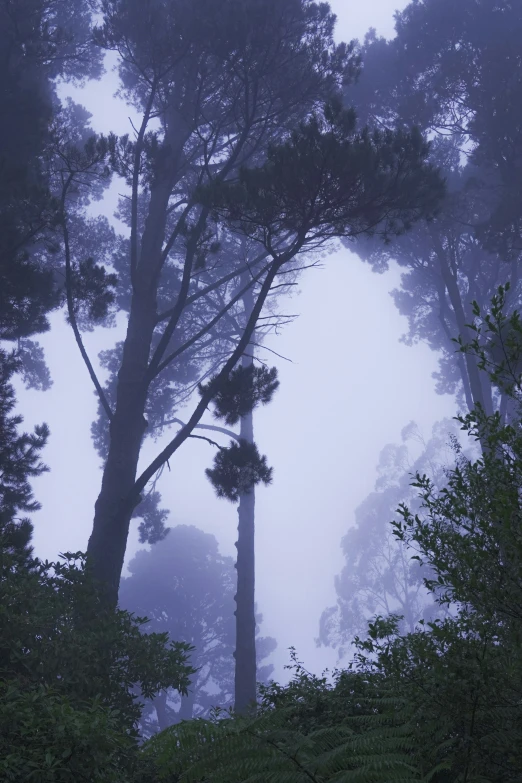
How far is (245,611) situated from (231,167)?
991 centimetres

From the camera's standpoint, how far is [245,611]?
15891 mm

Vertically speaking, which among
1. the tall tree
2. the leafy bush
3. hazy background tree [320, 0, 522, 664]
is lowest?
the leafy bush

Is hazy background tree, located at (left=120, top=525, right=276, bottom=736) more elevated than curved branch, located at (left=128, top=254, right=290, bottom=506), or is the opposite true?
hazy background tree, located at (left=120, top=525, right=276, bottom=736)

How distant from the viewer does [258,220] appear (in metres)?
9.15

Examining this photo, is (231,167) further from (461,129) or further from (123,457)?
(461,129)

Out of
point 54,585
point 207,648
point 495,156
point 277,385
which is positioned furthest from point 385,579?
point 54,585

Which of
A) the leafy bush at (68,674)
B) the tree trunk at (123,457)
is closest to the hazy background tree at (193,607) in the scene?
the tree trunk at (123,457)

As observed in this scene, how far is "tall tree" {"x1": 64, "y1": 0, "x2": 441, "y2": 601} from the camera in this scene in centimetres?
894

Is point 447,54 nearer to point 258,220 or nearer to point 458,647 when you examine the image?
point 258,220

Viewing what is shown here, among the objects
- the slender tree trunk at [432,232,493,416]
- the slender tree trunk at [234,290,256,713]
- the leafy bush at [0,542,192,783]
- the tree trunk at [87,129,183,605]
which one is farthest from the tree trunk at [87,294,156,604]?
the slender tree trunk at [432,232,493,416]

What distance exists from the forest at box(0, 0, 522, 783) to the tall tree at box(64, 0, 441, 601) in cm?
4

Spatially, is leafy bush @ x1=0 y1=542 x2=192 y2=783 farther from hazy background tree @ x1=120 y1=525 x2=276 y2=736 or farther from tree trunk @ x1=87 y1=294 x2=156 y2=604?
hazy background tree @ x1=120 y1=525 x2=276 y2=736

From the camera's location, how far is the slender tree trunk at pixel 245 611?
14422 millimetres

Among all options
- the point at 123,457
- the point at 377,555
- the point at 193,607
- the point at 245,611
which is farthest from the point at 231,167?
the point at 377,555
